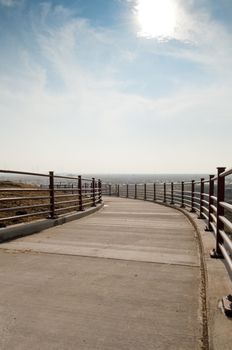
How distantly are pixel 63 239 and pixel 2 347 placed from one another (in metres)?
4.81

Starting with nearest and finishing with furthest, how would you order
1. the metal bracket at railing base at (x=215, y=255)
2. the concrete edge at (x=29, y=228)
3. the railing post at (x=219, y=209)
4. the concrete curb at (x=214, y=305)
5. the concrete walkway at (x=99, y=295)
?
the concrete curb at (x=214, y=305)
the concrete walkway at (x=99, y=295)
the railing post at (x=219, y=209)
the metal bracket at railing base at (x=215, y=255)
the concrete edge at (x=29, y=228)

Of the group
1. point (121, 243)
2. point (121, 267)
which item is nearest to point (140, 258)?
point (121, 267)

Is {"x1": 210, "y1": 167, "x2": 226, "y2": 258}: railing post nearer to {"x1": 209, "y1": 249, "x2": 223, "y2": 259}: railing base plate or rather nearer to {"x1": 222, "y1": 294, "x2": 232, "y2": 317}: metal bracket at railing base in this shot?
{"x1": 209, "y1": 249, "x2": 223, "y2": 259}: railing base plate

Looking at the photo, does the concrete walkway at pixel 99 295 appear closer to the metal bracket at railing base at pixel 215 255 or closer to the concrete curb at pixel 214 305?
the concrete curb at pixel 214 305

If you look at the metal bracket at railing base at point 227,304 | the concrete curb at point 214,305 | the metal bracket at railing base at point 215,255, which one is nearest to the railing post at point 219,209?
the metal bracket at railing base at point 215,255

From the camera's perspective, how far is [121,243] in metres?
7.40

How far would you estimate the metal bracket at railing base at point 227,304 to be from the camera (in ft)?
11.3

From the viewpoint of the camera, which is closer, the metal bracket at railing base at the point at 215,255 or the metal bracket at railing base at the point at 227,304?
the metal bracket at railing base at the point at 227,304

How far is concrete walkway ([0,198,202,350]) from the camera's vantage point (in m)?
3.18

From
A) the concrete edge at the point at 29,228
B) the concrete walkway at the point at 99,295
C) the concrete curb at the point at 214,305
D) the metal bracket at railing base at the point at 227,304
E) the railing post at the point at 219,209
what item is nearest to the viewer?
the concrete curb at the point at 214,305

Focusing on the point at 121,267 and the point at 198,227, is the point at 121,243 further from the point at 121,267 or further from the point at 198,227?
the point at 198,227

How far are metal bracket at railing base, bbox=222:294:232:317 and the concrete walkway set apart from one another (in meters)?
0.27

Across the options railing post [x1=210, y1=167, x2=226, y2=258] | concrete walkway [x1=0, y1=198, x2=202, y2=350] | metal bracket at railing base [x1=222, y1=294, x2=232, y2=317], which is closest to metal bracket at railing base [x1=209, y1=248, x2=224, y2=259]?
railing post [x1=210, y1=167, x2=226, y2=258]

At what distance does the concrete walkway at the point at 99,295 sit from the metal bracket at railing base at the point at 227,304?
0.89ft
